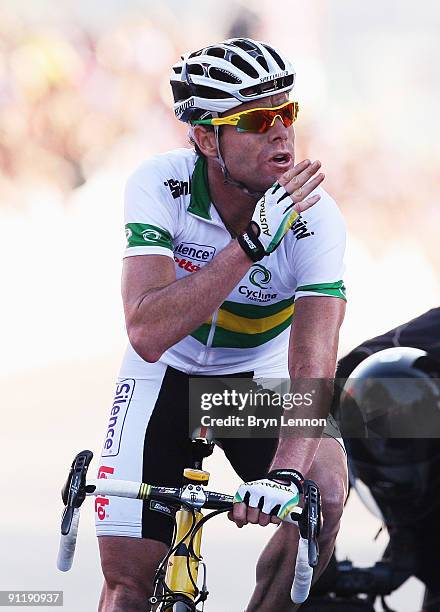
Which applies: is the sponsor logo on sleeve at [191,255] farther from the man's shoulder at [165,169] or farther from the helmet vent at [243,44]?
the helmet vent at [243,44]

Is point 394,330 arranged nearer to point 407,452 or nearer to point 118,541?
point 407,452

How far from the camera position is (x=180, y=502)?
12.4ft

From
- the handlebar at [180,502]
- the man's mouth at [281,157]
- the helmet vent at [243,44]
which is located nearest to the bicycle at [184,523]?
the handlebar at [180,502]

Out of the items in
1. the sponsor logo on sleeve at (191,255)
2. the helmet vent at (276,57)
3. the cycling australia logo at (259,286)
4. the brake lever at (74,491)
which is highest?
the helmet vent at (276,57)

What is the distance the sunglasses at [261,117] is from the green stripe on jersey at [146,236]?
54 cm

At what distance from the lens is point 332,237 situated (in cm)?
465

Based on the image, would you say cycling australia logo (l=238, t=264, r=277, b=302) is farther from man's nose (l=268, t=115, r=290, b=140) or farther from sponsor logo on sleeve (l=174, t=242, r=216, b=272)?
man's nose (l=268, t=115, r=290, b=140)

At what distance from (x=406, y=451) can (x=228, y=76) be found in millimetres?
2849

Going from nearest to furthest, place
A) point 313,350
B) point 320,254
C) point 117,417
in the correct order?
point 313,350 < point 320,254 < point 117,417

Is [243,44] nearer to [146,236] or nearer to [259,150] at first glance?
[259,150]

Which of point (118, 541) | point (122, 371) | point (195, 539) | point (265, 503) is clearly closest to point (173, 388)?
point (122, 371)

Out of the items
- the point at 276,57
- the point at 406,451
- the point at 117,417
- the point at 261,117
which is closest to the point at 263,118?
the point at 261,117

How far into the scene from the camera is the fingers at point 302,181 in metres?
4.01

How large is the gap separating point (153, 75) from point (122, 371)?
6.32 meters
